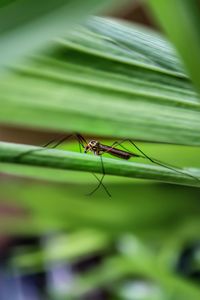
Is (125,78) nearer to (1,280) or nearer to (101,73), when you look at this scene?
(101,73)

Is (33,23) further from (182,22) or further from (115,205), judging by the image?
(115,205)

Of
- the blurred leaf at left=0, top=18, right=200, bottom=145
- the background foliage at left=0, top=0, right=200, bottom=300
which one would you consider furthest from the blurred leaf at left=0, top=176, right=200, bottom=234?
A: the blurred leaf at left=0, top=18, right=200, bottom=145

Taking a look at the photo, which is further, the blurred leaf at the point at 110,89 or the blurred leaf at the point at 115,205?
the blurred leaf at the point at 115,205

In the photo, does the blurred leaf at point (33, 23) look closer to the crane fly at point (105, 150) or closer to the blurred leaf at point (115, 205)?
the crane fly at point (105, 150)

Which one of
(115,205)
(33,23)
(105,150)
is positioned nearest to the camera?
(33,23)

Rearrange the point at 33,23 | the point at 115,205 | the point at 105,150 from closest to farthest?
the point at 33,23
the point at 105,150
the point at 115,205

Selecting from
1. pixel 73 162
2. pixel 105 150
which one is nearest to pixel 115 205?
pixel 105 150

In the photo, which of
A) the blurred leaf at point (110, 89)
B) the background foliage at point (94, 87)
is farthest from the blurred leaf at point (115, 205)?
the blurred leaf at point (110, 89)

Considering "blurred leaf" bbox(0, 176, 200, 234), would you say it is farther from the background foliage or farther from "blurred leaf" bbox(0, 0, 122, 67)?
"blurred leaf" bbox(0, 0, 122, 67)

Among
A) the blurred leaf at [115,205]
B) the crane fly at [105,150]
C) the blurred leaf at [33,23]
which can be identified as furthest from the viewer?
the blurred leaf at [115,205]
